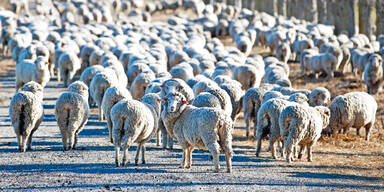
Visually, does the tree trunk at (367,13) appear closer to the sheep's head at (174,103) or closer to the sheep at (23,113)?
the sheep's head at (174,103)

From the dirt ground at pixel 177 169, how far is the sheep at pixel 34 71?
4850mm

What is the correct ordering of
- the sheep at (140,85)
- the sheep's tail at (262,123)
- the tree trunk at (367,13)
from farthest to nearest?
the tree trunk at (367,13) → the sheep at (140,85) → the sheep's tail at (262,123)

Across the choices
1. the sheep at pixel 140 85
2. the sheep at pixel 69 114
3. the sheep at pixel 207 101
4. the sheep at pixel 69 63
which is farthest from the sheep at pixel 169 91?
the sheep at pixel 69 63

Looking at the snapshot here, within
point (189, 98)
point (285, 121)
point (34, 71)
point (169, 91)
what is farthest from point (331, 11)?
point (285, 121)

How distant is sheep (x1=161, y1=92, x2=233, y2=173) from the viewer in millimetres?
10328

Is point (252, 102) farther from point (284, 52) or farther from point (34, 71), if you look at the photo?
point (284, 52)

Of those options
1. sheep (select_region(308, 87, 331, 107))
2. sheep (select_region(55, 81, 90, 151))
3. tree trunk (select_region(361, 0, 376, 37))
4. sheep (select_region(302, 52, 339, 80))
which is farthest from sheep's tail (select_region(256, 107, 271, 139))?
tree trunk (select_region(361, 0, 376, 37))

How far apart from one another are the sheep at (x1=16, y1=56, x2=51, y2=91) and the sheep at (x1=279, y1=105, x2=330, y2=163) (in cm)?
1108

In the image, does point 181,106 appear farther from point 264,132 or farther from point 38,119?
point 38,119

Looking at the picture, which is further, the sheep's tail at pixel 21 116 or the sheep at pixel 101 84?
the sheep at pixel 101 84

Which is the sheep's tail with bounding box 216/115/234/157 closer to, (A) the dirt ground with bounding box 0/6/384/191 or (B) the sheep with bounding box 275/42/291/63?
(A) the dirt ground with bounding box 0/6/384/191

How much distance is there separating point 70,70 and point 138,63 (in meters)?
4.57

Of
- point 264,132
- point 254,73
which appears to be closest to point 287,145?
point 264,132

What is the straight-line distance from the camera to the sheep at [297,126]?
11.4m
